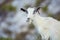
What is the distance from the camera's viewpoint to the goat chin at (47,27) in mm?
1859

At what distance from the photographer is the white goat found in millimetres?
1865

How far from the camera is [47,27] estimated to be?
199 cm

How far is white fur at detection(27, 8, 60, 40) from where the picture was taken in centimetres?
186

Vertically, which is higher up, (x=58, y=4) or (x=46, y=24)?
(x=58, y=4)

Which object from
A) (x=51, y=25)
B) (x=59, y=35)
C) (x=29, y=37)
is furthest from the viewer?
(x=29, y=37)

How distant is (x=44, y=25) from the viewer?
202cm

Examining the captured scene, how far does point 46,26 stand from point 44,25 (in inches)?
0.9

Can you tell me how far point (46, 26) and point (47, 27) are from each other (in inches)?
0.8

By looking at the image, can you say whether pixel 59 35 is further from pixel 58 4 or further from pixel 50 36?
pixel 58 4

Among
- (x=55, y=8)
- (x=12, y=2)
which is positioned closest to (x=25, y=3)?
(x=12, y=2)

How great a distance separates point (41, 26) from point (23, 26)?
94 centimetres

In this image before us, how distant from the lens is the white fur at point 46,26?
186cm

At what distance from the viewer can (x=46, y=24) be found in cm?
201

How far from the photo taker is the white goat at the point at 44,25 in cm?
187
